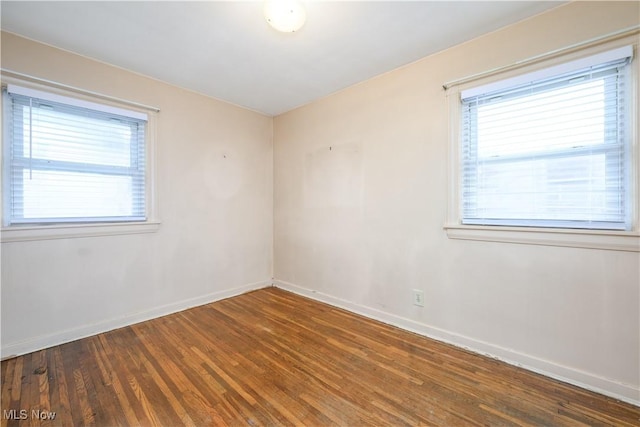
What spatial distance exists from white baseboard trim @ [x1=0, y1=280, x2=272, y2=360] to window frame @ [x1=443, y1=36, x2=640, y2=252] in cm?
273

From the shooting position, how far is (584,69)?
5.73 feet

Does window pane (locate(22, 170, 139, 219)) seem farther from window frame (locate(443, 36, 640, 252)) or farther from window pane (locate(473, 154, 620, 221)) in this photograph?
window pane (locate(473, 154, 620, 221))

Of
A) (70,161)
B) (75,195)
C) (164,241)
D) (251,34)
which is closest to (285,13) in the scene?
(251,34)

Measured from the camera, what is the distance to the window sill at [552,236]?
1632 mm

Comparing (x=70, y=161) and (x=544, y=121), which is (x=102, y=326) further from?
(x=544, y=121)

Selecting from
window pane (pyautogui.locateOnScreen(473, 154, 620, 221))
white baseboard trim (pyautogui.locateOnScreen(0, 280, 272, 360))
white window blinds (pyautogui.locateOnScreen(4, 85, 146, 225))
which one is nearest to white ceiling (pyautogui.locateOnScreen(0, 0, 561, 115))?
white window blinds (pyautogui.locateOnScreen(4, 85, 146, 225))

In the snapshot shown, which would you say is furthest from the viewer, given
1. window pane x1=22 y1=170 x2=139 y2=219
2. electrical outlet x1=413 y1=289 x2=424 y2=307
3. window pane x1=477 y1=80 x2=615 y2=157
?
electrical outlet x1=413 y1=289 x2=424 y2=307

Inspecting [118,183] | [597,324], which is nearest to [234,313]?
[118,183]

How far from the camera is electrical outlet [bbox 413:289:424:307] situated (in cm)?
246

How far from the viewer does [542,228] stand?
6.16 feet

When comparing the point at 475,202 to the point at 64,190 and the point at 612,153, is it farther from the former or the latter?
the point at 64,190

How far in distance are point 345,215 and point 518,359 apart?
6.21 feet

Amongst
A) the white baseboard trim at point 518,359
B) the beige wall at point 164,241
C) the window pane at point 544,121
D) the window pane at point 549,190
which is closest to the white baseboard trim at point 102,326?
the beige wall at point 164,241

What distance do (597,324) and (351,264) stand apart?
192cm
